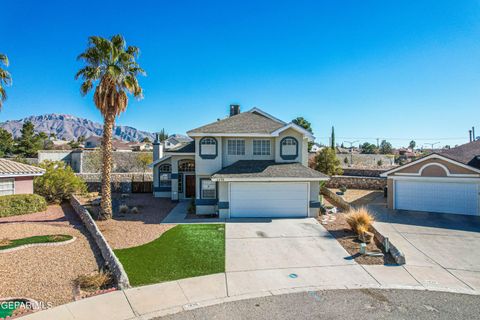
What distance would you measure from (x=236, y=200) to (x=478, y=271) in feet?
36.7

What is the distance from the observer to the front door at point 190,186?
2282 cm

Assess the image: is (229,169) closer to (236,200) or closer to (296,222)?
(236,200)

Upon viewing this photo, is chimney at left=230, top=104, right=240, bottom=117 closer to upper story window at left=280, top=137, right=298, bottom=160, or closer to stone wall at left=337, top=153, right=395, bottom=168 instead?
upper story window at left=280, top=137, right=298, bottom=160

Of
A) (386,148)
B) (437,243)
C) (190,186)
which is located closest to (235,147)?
(190,186)

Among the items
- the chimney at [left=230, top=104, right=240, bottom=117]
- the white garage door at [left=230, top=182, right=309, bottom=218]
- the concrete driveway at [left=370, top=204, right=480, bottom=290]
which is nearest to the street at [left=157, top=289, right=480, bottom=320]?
the concrete driveway at [left=370, top=204, right=480, bottom=290]

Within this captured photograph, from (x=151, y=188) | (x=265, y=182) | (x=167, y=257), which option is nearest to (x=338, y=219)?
(x=265, y=182)

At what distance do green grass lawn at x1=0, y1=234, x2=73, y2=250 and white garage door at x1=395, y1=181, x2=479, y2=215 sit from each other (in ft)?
64.4

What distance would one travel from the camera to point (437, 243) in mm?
11977

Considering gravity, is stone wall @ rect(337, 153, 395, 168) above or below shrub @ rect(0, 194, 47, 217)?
above

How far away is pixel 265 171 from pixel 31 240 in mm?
11952

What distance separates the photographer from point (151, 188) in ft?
89.7

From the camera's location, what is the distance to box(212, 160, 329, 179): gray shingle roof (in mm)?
16328

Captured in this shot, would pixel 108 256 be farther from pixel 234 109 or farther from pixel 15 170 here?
pixel 234 109

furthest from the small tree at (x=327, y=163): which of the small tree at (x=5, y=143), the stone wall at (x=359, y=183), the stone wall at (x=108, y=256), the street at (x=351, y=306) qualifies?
the small tree at (x=5, y=143)
